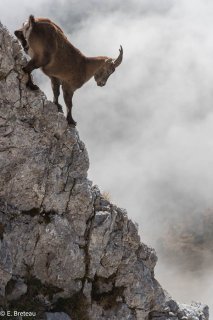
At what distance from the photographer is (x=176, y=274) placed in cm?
9838

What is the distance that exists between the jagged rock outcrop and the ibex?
0.57m

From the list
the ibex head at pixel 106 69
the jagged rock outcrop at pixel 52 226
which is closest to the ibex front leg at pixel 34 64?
the jagged rock outcrop at pixel 52 226

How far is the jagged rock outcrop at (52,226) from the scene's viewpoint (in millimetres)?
16109

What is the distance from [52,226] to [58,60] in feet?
18.6

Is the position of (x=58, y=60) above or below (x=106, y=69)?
below

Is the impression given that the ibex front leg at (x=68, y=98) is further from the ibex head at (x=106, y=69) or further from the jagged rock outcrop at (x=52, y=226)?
the ibex head at (x=106, y=69)

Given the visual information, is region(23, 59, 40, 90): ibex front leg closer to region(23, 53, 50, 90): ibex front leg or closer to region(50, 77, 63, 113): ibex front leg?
region(23, 53, 50, 90): ibex front leg

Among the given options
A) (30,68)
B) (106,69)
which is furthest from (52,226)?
(106,69)

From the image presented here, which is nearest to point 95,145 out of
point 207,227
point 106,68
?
point 207,227

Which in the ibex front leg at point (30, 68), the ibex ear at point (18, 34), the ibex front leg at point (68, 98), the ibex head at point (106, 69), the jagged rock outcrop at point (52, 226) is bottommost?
the jagged rock outcrop at point (52, 226)

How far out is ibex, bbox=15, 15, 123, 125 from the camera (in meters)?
16.5

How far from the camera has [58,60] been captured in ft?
57.5

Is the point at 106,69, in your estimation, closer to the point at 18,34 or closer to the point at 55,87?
the point at 55,87

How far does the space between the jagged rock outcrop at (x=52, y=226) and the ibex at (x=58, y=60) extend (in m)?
0.57
